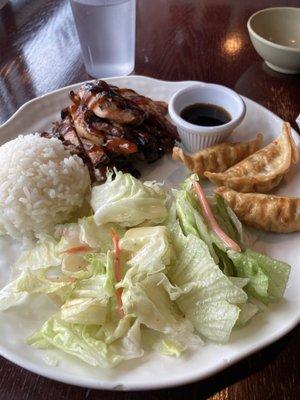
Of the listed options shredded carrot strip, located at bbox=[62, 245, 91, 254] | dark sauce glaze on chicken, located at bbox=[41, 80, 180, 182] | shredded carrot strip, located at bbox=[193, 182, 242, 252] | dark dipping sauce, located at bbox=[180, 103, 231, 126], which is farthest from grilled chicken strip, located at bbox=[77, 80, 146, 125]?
shredded carrot strip, located at bbox=[62, 245, 91, 254]

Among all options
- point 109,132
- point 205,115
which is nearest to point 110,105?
→ point 109,132

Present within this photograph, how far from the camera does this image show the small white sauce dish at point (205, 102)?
6.88 ft

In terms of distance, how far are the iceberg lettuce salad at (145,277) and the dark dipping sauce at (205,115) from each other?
1.58ft

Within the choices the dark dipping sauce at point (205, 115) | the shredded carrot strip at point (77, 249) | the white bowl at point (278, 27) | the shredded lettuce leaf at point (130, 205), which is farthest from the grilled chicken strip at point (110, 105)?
the white bowl at point (278, 27)

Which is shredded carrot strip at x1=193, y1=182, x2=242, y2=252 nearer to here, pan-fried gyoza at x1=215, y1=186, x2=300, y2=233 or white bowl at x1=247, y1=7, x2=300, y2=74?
pan-fried gyoza at x1=215, y1=186, x2=300, y2=233

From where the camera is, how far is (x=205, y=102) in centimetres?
229

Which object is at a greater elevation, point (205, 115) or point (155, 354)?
point (205, 115)

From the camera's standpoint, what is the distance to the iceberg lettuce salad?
1.43 metres

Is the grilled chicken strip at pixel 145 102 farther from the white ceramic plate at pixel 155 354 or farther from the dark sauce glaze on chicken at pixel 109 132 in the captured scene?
the white ceramic plate at pixel 155 354

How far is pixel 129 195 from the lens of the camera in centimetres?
184

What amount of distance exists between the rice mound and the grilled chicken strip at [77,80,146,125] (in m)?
0.30

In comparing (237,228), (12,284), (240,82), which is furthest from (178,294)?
(240,82)

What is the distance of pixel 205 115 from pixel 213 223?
2.56 ft

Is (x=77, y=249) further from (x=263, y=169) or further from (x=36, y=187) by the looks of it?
(x=263, y=169)
